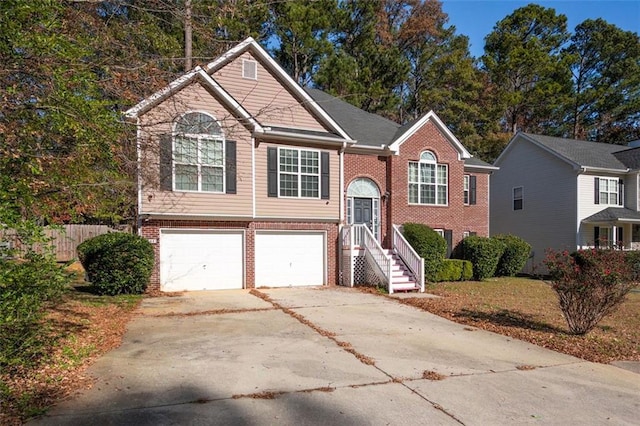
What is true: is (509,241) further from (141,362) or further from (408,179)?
(141,362)

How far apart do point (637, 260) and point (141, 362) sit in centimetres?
2180

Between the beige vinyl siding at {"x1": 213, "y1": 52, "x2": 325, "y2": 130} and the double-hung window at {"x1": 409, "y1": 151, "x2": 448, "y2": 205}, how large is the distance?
15.7 ft

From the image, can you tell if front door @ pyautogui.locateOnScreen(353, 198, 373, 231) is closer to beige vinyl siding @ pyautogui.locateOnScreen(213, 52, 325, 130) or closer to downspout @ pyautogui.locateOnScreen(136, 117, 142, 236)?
beige vinyl siding @ pyautogui.locateOnScreen(213, 52, 325, 130)

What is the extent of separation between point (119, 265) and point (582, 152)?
2401cm

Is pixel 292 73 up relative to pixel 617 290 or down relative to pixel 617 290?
up

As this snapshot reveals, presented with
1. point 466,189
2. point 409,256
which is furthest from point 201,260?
point 466,189

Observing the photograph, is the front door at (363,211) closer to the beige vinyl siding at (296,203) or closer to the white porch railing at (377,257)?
the white porch railing at (377,257)

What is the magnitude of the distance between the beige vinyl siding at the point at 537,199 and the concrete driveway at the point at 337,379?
17.4 metres

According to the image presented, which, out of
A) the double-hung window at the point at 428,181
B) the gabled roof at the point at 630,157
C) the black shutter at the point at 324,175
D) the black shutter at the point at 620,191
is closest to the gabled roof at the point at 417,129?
the double-hung window at the point at 428,181

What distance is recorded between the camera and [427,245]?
53.4 feet

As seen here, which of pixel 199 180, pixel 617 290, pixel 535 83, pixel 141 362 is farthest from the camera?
pixel 535 83

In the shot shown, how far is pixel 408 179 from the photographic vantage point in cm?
1762

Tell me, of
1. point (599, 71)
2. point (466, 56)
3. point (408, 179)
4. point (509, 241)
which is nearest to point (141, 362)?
point (408, 179)

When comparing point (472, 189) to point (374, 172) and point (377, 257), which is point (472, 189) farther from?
point (377, 257)
